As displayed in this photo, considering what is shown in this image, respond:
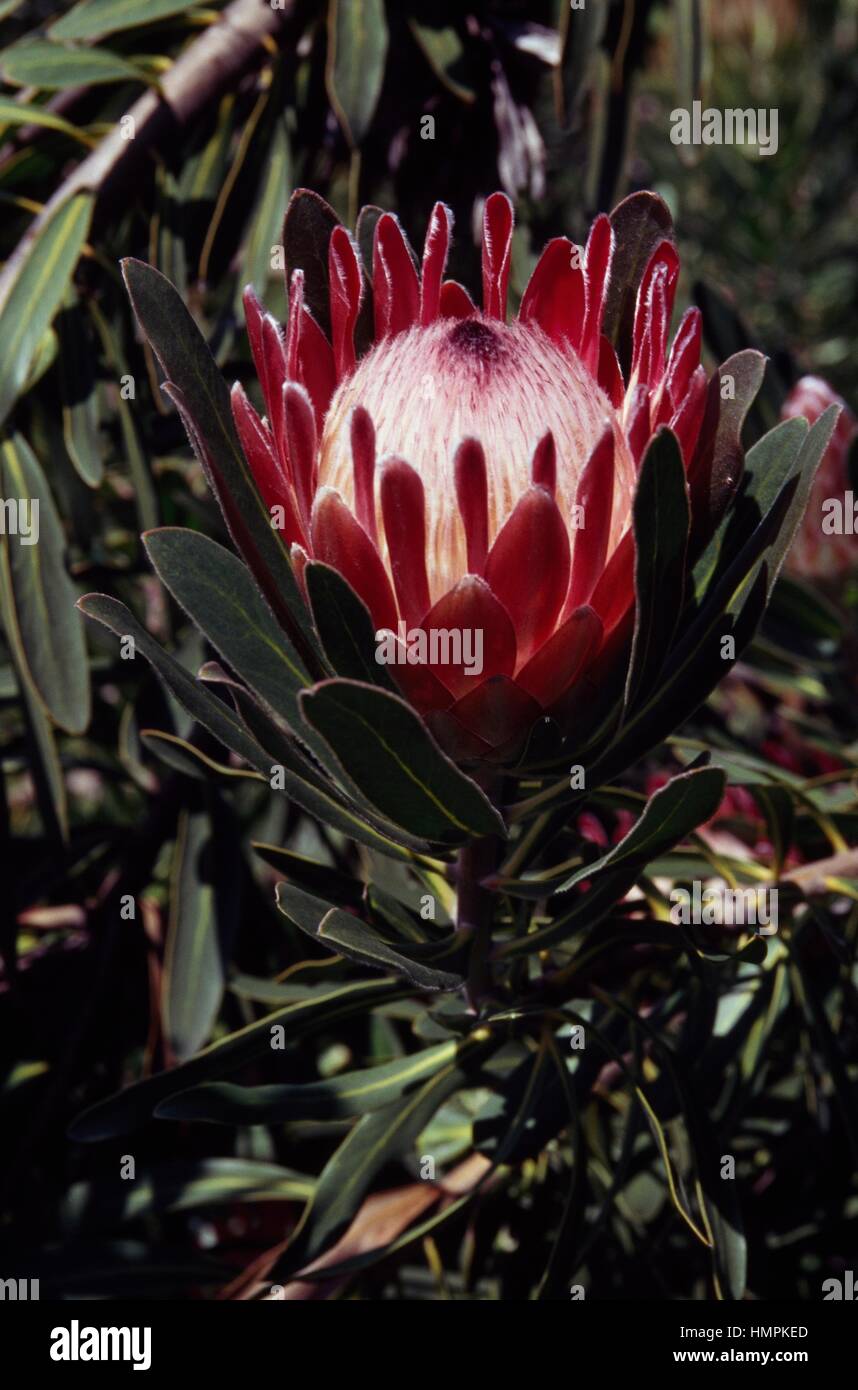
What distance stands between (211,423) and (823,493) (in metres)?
0.98

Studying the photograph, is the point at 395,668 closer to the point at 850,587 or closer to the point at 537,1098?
the point at 537,1098

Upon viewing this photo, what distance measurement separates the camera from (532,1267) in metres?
1.34

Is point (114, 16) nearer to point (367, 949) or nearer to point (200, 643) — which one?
point (200, 643)

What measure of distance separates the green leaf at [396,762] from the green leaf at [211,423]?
11 cm

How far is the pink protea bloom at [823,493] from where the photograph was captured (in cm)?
149

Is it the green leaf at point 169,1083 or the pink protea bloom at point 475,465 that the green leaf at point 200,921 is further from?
the pink protea bloom at point 475,465

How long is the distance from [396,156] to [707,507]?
0.91 m

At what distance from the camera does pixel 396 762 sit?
→ 685 mm

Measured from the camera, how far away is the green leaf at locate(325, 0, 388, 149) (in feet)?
4.06

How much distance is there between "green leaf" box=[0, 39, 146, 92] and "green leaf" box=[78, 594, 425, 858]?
0.74 meters

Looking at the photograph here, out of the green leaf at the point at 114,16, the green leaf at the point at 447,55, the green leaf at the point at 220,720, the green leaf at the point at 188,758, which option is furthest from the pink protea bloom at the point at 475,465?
the green leaf at the point at 114,16

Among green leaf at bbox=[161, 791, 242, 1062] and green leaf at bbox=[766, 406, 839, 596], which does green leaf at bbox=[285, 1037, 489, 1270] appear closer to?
green leaf at bbox=[161, 791, 242, 1062]

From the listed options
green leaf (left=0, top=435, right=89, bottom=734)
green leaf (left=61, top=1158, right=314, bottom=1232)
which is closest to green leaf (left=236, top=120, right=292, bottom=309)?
green leaf (left=0, top=435, right=89, bottom=734)
